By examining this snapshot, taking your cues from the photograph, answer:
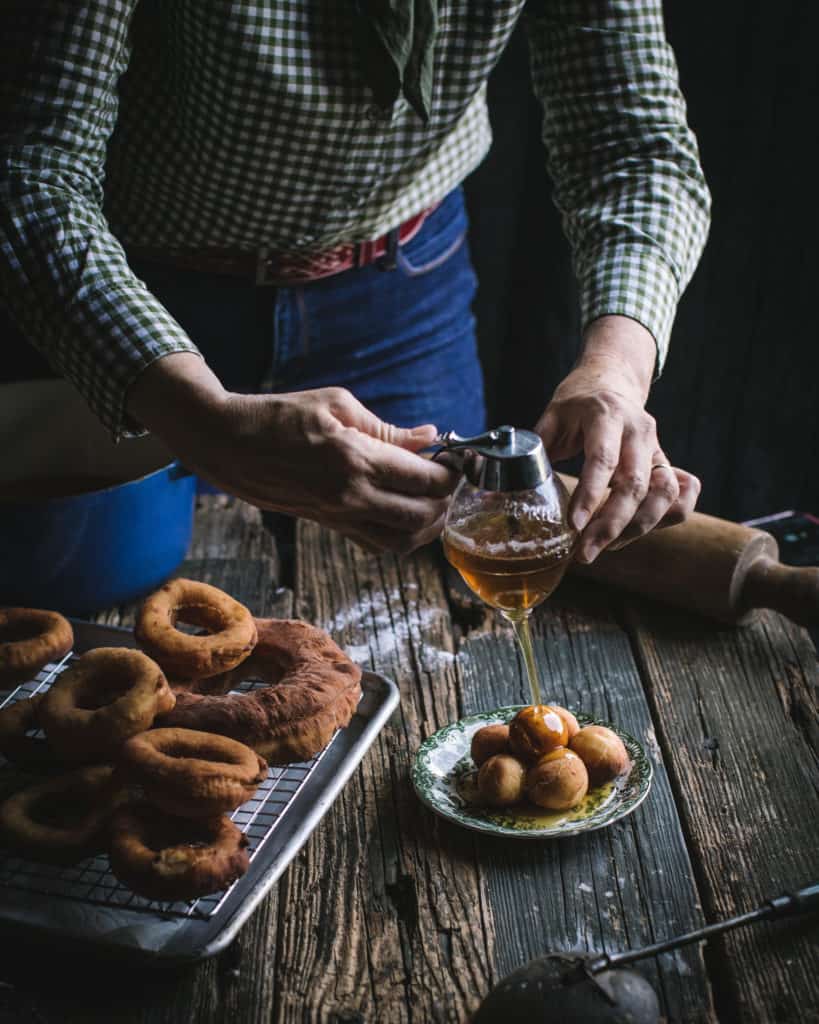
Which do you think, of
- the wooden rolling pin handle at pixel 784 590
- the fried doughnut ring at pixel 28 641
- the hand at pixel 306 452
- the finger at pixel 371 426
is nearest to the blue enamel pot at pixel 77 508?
the fried doughnut ring at pixel 28 641

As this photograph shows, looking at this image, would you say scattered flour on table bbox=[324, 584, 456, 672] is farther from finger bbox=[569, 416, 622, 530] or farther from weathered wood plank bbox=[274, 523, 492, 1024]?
finger bbox=[569, 416, 622, 530]

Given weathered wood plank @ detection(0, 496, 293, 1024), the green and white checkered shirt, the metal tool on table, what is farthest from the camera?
the green and white checkered shirt

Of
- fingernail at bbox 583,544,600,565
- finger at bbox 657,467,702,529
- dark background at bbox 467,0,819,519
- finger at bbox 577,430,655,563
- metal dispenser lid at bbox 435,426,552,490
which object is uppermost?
metal dispenser lid at bbox 435,426,552,490

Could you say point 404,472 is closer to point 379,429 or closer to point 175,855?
point 379,429

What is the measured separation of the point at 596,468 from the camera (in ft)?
4.33

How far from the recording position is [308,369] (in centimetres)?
218

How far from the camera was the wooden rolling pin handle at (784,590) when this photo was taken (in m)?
1.68

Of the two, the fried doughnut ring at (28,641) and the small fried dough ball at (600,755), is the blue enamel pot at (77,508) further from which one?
the small fried dough ball at (600,755)

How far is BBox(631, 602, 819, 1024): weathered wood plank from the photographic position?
3.57 feet

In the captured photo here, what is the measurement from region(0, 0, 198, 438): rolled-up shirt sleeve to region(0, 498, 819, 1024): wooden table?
594 millimetres

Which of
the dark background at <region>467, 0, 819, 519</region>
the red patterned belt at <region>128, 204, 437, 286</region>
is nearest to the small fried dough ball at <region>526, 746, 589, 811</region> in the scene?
the red patterned belt at <region>128, 204, 437, 286</region>

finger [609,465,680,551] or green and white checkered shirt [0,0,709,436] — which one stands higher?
green and white checkered shirt [0,0,709,436]

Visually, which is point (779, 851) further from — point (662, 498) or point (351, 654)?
point (351, 654)

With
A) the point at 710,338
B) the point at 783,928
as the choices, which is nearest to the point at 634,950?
the point at 783,928
